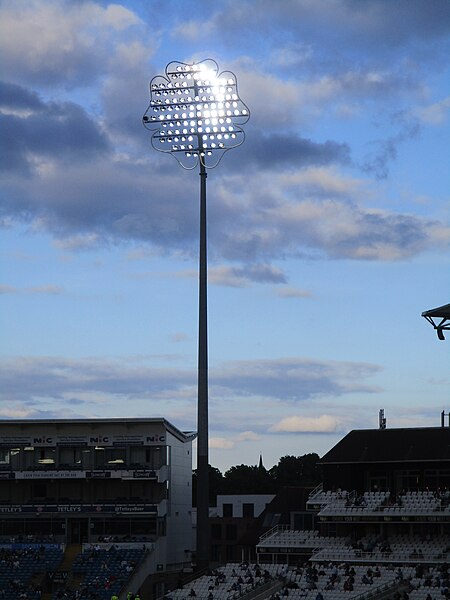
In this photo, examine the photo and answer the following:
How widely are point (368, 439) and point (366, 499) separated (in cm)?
408

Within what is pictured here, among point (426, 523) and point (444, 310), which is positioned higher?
point (444, 310)

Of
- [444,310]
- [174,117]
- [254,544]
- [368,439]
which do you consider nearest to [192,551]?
[254,544]

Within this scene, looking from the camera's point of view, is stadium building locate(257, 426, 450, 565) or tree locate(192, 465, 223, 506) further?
tree locate(192, 465, 223, 506)

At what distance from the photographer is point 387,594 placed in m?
46.2

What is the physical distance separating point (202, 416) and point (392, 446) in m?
10.4

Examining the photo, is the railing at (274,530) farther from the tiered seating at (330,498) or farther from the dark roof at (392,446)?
the dark roof at (392,446)

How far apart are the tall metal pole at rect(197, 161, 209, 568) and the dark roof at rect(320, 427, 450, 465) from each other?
701 centimetres

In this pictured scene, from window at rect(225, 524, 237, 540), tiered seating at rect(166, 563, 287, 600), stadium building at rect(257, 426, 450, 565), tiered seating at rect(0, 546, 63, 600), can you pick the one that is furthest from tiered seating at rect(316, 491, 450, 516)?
window at rect(225, 524, 237, 540)

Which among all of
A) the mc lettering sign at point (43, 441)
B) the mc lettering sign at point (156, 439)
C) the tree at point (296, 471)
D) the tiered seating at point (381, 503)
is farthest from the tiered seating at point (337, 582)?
the tree at point (296, 471)

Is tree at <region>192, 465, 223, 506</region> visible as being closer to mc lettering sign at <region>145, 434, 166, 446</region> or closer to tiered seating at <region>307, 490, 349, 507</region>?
mc lettering sign at <region>145, 434, 166, 446</region>

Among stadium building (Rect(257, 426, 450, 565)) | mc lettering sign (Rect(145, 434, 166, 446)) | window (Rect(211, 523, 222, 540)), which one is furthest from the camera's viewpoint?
window (Rect(211, 523, 222, 540))

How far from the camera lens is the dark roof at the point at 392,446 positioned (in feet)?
184

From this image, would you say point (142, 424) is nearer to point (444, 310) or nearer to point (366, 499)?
point (366, 499)

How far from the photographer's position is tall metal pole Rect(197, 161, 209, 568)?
54.0 meters
